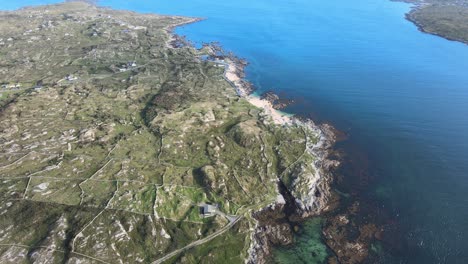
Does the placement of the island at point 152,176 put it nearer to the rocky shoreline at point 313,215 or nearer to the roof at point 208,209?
the roof at point 208,209

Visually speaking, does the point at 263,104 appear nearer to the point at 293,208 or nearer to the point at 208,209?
the point at 293,208

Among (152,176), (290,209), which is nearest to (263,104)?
(290,209)

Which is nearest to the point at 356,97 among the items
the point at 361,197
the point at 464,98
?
the point at 464,98

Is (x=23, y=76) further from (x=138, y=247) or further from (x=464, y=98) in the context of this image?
(x=464, y=98)

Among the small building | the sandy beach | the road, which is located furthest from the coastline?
the sandy beach

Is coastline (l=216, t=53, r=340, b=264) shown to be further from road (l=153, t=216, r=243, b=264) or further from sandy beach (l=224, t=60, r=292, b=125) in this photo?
sandy beach (l=224, t=60, r=292, b=125)

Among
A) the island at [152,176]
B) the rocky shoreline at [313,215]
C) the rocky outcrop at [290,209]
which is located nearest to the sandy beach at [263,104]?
the island at [152,176]
